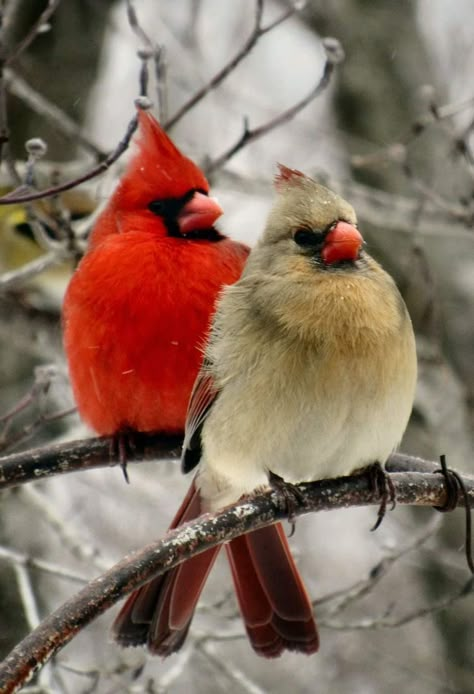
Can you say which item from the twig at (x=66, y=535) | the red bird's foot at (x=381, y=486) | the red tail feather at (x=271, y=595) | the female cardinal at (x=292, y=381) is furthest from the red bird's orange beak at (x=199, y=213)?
the twig at (x=66, y=535)

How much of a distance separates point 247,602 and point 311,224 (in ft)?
3.20

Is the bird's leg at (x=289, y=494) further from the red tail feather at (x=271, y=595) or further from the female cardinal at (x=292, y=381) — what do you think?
the red tail feather at (x=271, y=595)

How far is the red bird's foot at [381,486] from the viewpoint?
2.50m

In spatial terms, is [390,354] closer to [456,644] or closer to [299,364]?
[299,364]

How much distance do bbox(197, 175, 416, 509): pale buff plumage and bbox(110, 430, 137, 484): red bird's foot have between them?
0.43 m

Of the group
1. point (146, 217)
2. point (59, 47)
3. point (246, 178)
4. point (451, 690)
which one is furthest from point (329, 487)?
point (59, 47)

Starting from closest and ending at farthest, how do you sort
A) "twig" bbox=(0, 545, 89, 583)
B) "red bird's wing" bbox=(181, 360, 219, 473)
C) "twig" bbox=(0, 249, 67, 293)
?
1. "red bird's wing" bbox=(181, 360, 219, 473)
2. "twig" bbox=(0, 545, 89, 583)
3. "twig" bbox=(0, 249, 67, 293)

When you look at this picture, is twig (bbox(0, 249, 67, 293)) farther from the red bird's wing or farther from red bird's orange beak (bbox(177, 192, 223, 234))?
the red bird's wing

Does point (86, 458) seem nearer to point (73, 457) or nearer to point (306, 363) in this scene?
point (73, 457)

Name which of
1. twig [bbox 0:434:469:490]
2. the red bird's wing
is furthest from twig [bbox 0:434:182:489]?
the red bird's wing

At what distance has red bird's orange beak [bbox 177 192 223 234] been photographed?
3328 mm

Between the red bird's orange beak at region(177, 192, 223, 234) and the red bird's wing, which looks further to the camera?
the red bird's orange beak at region(177, 192, 223, 234)

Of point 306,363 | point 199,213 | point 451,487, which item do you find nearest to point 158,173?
point 199,213

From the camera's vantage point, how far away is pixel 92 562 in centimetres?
Result: 379
